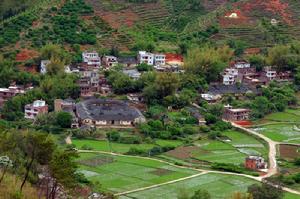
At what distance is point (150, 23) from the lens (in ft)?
200

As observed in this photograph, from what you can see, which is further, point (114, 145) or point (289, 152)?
point (114, 145)

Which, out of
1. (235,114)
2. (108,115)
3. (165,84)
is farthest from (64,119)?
(235,114)

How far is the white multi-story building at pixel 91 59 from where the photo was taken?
2060 inches

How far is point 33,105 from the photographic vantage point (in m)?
41.4

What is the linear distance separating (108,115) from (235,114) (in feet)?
24.5

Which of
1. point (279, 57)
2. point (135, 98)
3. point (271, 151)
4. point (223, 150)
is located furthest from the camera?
point (279, 57)

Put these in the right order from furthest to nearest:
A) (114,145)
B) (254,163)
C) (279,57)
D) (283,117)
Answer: (279,57), (283,117), (114,145), (254,163)

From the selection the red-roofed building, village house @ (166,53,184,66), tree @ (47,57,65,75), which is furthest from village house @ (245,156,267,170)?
the red-roofed building

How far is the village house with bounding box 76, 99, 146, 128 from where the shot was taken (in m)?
40.2

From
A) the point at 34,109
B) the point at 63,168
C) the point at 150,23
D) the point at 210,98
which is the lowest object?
the point at 63,168

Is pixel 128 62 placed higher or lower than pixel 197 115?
higher

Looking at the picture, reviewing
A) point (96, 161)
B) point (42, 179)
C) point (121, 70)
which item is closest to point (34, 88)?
point (121, 70)

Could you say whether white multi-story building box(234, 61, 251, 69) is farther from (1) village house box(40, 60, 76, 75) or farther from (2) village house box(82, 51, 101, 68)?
(1) village house box(40, 60, 76, 75)

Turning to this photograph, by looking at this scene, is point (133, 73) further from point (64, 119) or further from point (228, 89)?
point (64, 119)
